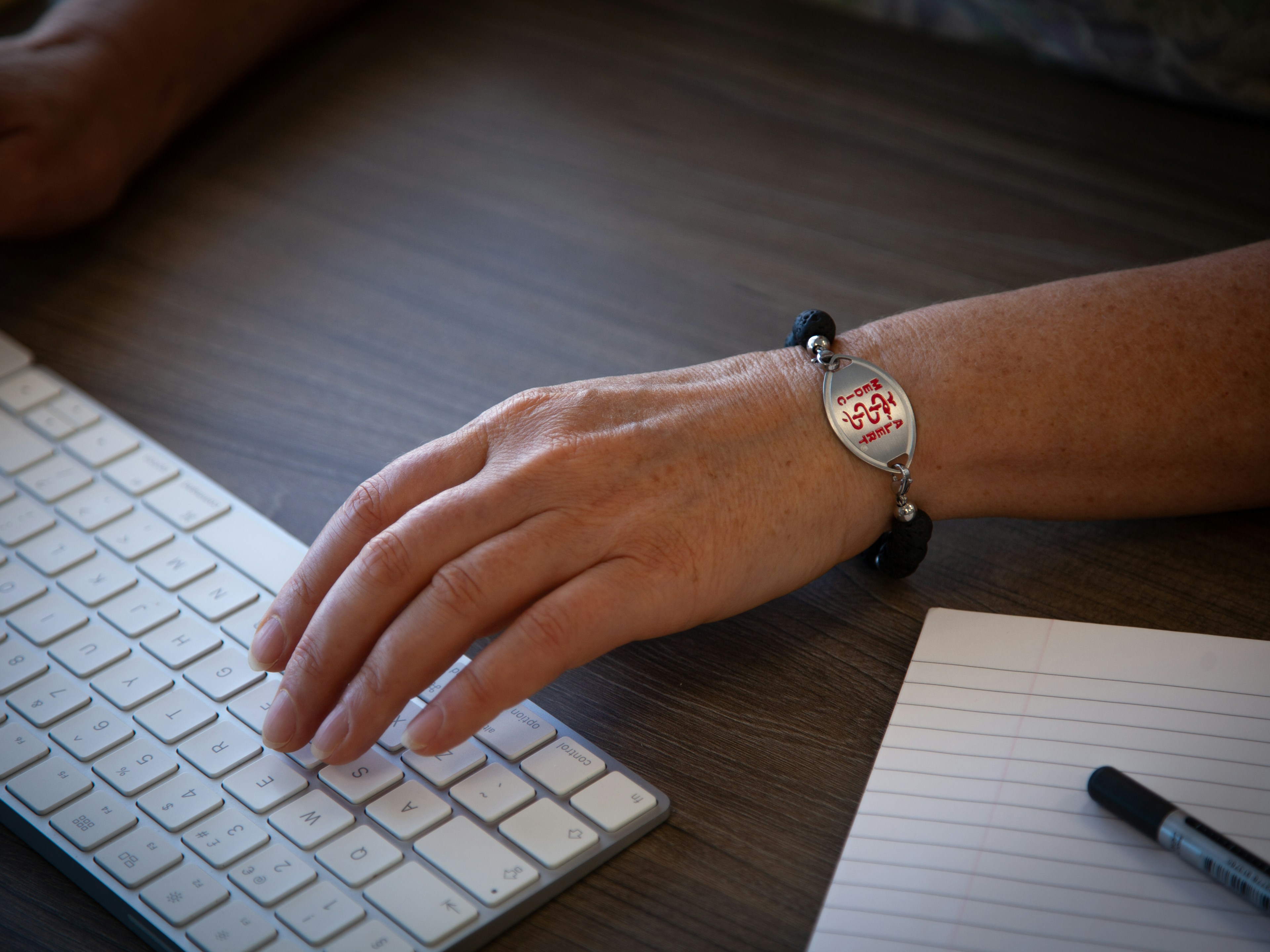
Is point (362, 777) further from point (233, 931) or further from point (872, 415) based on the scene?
point (872, 415)

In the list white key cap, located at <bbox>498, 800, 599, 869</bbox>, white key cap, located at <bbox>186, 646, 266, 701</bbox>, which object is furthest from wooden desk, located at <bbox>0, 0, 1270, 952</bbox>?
white key cap, located at <bbox>186, 646, 266, 701</bbox>

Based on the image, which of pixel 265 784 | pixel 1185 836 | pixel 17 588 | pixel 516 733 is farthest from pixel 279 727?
pixel 1185 836

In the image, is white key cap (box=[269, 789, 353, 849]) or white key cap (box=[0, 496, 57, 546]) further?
white key cap (box=[0, 496, 57, 546])

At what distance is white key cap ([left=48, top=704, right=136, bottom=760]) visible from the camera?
1.90 feet

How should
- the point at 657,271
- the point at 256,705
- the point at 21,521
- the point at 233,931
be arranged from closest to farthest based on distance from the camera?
the point at 233,931 < the point at 256,705 < the point at 21,521 < the point at 657,271

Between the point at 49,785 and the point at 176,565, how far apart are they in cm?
17

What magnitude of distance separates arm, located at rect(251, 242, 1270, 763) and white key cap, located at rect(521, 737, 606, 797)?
4cm

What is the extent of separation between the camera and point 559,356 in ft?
2.79

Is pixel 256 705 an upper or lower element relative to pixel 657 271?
lower

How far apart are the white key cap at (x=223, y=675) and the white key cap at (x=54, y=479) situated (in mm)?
206

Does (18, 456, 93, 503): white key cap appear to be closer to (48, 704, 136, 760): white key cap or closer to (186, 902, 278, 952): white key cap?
(48, 704, 136, 760): white key cap

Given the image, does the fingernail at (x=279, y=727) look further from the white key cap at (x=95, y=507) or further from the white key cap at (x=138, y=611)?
the white key cap at (x=95, y=507)

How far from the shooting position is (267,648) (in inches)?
24.0

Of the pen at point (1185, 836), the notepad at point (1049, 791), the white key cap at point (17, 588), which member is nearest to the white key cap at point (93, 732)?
the white key cap at point (17, 588)
